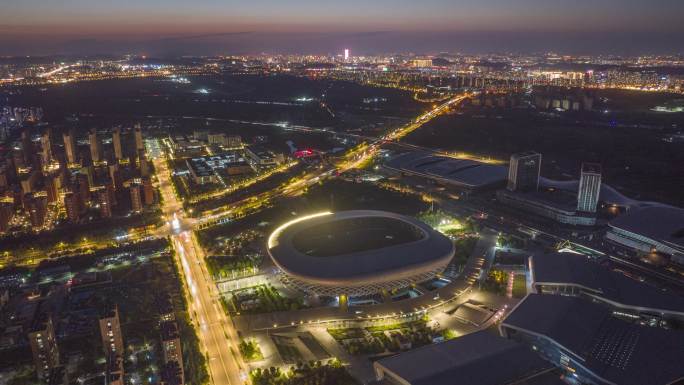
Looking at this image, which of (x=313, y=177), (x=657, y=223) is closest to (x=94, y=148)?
(x=313, y=177)

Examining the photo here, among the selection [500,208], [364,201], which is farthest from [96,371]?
[500,208]

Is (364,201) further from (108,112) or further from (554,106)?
(108,112)

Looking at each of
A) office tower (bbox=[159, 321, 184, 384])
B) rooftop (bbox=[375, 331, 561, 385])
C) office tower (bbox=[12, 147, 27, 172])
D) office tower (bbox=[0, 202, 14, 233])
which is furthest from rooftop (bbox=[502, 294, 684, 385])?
office tower (bbox=[12, 147, 27, 172])

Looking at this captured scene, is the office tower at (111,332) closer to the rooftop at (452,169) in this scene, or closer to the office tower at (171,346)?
the office tower at (171,346)

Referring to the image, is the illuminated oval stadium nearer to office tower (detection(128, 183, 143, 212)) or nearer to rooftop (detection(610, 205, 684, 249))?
rooftop (detection(610, 205, 684, 249))

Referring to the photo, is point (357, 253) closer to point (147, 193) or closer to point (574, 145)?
point (147, 193)
